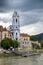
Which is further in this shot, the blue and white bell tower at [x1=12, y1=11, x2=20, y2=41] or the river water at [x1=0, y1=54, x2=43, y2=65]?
the blue and white bell tower at [x1=12, y1=11, x2=20, y2=41]

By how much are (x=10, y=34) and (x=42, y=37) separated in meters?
62.0

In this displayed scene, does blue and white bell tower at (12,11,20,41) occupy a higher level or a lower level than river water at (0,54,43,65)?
higher

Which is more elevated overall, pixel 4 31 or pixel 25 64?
pixel 4 31

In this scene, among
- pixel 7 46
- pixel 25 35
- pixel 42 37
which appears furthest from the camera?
pixel 42 37

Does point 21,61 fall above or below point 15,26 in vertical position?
below

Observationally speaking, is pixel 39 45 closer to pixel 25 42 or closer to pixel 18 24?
pixel 25 42

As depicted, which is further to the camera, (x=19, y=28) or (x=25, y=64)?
(x=19, y=28)

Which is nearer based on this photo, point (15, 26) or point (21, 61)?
point (21, 61)

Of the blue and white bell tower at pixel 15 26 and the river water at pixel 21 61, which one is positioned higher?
the blue and white bell tower at pixel 15 26

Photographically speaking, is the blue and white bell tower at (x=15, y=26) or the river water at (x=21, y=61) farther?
the blue and white bell tower at (x=15, y=26)

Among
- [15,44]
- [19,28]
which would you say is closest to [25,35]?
[19,28]

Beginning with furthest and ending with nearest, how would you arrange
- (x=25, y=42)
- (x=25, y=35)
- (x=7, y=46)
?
(x=25, y=35), (x=25, y=42), (x=7, y=46)

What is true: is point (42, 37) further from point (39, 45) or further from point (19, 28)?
point (19, 28)

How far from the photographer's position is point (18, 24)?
320ft
